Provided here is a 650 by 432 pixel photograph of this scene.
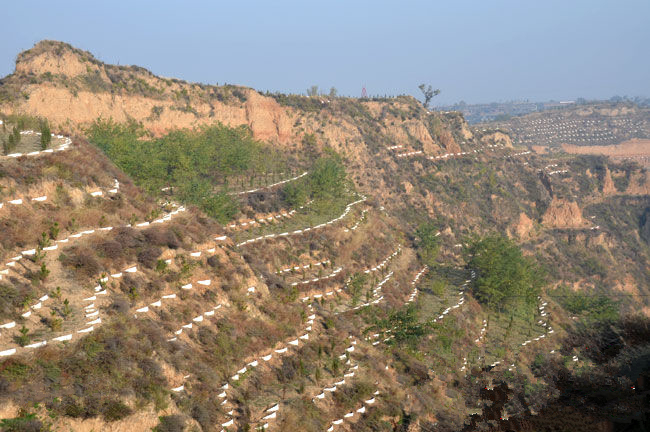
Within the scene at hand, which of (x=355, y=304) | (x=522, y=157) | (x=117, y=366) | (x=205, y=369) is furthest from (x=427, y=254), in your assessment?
(x=522, y=157)

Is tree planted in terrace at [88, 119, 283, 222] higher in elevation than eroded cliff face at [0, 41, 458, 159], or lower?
lower

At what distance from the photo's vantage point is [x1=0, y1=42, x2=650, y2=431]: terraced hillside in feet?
65.8

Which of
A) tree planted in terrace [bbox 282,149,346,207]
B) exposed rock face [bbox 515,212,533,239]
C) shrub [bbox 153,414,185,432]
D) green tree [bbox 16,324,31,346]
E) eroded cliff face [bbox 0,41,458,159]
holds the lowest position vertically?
exposed rock face [bbox 515,212,533,239]

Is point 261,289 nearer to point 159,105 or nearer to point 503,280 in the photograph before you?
point 503,280

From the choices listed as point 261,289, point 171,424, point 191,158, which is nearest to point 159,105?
point 191,158

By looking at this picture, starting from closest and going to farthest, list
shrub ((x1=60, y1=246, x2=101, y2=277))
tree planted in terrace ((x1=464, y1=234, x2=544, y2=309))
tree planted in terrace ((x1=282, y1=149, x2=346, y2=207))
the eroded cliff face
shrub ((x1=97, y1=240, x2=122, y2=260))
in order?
shrub ((x1=60, y1=246, x2=101, y2=277)) < shrub ((x1=97, y1=240, x2=122, y2=260)) < tree planted in terrace ((x1=464, y1=234, x2=544, y2=309)) < tree planted in terrace ((x1=282, y1=149, x2=346, y2=207)) < the eroded cliff face

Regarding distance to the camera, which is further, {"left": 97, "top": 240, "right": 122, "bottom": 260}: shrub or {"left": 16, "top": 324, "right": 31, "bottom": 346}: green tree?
{"left": 97, "top": 240, "right": 122, "bottom": 260}: shrub

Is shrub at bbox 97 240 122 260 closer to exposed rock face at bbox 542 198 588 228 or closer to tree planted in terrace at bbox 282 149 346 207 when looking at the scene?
tree planted in terrace at bbox 282 149 346 207

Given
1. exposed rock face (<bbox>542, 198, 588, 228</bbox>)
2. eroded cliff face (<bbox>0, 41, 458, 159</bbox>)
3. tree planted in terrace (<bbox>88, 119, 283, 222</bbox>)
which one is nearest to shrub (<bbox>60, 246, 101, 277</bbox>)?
tree planted in terrace (<bbox>88, 119, 283, 222</bbox>)

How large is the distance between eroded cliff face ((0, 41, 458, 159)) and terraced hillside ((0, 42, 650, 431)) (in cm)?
38

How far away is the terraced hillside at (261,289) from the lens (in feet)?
65.8

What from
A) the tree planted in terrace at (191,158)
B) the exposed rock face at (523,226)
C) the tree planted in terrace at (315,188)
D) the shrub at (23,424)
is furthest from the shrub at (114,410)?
the exposed rock face at (523,226)

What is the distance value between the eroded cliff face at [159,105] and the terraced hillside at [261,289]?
1.25ft

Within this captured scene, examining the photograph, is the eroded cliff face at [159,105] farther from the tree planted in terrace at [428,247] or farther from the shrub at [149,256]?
the shrub at [149,256]
